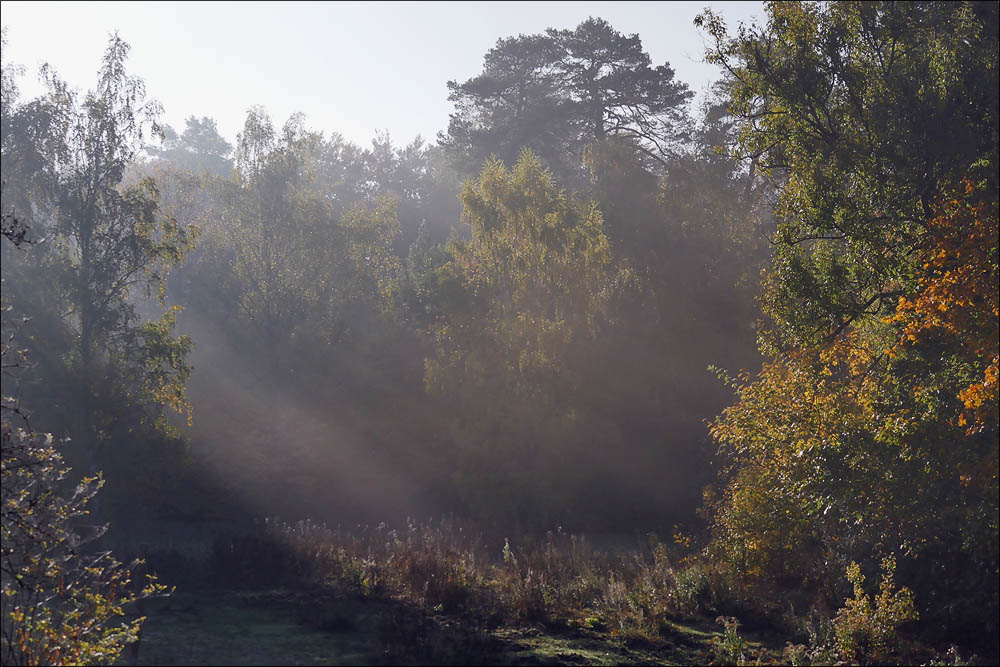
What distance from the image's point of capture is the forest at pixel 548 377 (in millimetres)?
12297

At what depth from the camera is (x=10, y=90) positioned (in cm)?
2406

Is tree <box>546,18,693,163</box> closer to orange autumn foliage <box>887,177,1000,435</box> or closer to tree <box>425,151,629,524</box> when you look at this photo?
tree <box>425,151,629,524</box>

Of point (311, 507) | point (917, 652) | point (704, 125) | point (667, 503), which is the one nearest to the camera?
point (917, 652)

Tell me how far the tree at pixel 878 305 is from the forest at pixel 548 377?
7cm

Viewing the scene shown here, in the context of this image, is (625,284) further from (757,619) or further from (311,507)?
(757,619)

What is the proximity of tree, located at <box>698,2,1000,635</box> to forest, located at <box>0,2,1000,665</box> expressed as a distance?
0.23ft

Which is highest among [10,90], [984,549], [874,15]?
[10,90]

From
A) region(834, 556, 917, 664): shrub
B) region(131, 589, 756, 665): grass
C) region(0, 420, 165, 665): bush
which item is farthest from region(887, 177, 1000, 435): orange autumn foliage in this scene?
region(0, 420, 165, 665): bush

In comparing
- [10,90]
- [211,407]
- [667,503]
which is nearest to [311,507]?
[211,407]

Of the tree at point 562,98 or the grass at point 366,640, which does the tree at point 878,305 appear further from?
the tree at point 562,98

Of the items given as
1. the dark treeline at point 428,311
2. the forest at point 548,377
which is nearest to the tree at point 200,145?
the forest at point 548,377

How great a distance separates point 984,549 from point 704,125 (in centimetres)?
2803

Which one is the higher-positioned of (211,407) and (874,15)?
(874,15)

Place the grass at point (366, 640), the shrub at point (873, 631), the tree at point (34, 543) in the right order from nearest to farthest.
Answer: the tree at point (34, 543) < the shrub at point (873, 631) < the grass at point (366, 640)
